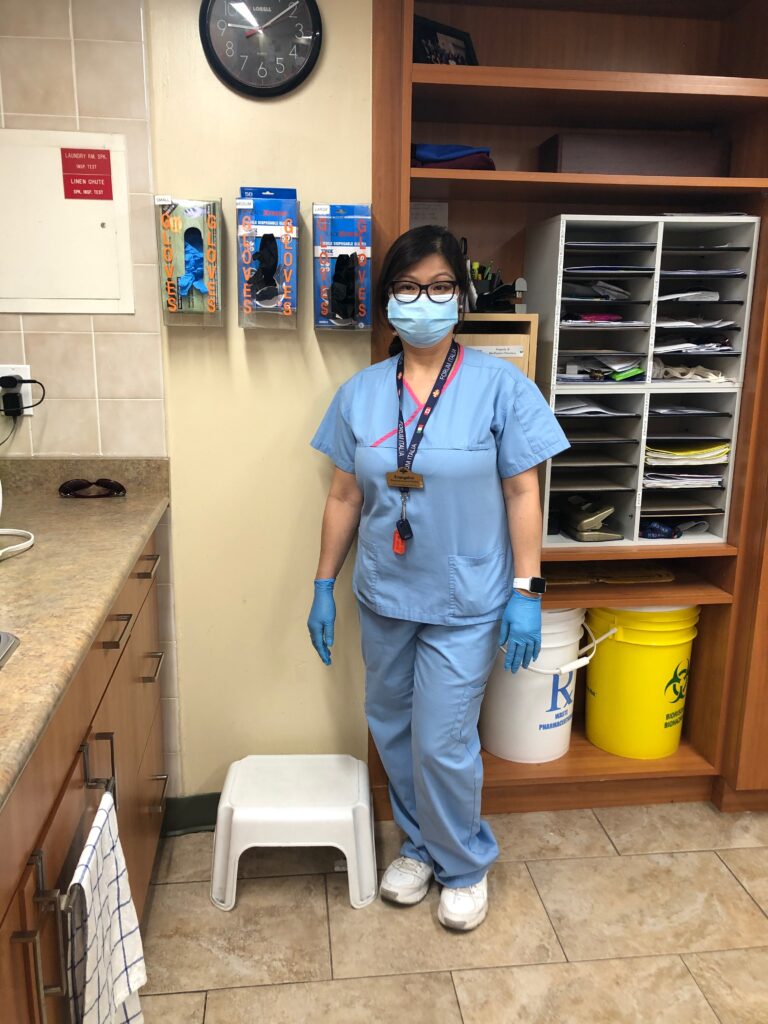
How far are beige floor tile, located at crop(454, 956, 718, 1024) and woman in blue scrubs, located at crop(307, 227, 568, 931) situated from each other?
0.17 m

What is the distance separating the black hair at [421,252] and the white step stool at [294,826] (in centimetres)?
119

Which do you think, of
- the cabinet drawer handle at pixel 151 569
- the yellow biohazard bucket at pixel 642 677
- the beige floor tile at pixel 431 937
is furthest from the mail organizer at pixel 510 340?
the beige floor tile at pixel 431 937

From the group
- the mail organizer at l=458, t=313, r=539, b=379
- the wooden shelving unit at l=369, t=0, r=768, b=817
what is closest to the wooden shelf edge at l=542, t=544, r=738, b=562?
the wooden shelving unit at l=369, t=0, r=768, b=817

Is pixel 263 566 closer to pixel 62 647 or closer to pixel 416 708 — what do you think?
pixel 416 708

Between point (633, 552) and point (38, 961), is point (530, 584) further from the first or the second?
point (38, 961)

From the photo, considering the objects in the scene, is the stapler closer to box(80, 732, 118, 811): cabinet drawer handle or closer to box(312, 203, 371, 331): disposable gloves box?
box(312, 203, 371, 331): disposable gloves box

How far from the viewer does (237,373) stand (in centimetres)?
199

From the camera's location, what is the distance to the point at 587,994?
170 cm

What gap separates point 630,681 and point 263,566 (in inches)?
43.2

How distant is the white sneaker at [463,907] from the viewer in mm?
1869

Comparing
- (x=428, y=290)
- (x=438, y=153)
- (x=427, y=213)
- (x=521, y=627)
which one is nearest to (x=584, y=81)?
(x=438, y=153)

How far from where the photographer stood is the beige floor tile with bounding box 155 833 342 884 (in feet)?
6.74

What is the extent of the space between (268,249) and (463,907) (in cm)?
156

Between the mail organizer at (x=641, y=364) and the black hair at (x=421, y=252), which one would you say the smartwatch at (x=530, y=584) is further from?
the black hair at (x=421, y=252)
